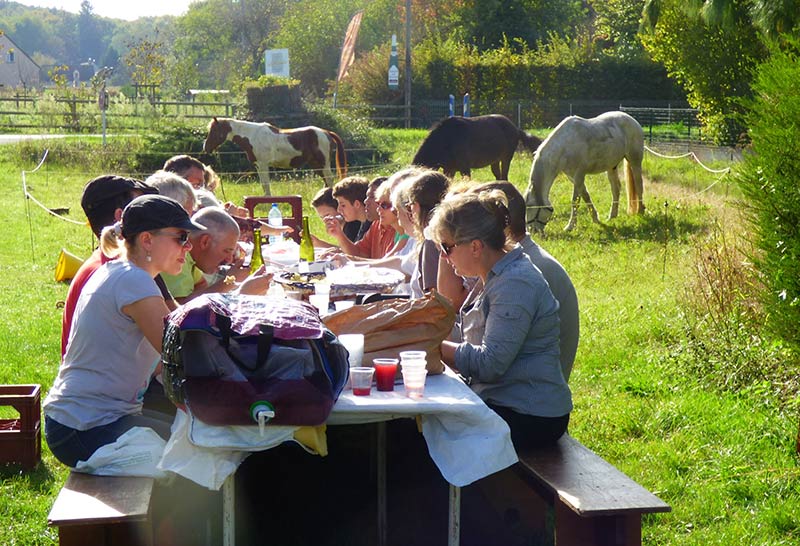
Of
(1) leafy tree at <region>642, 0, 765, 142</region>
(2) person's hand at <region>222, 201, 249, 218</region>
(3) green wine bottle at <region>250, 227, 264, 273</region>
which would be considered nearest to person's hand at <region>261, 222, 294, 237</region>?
(2) person's hand at <region>222, 201, 249, 218</region>

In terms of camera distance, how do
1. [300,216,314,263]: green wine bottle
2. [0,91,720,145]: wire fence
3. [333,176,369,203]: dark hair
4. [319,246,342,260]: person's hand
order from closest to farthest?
1. [319,246,342,260]: person's hand
2. [300,216,314,263]: green wine bottle
3. [333,176,369,203]: dark hair
4. [0,91,720,145]: wire fence

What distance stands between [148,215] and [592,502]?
69.4 inches

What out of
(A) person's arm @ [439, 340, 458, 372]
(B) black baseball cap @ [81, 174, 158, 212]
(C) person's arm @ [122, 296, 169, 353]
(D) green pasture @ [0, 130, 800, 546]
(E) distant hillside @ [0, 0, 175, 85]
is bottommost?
(D) green pasture @ [0, 130, 800, 546]

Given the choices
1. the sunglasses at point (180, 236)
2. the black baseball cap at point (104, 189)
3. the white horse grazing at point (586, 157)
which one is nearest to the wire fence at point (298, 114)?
the white horse grazing at point (586, 157)

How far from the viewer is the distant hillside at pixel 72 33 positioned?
157m

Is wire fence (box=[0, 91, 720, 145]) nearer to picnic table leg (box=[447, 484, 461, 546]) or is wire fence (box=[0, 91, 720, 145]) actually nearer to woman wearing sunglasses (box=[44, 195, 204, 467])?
woman wearing sunglasses (box=[44, 195, 204, 467])

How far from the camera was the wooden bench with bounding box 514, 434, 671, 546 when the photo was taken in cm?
311

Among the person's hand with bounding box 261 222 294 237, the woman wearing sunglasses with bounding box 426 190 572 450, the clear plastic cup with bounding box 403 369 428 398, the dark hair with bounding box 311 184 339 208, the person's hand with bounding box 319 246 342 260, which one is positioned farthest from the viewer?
the dark hair with bounding box 311 184 339 208

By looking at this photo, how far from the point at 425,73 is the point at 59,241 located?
2658 cm

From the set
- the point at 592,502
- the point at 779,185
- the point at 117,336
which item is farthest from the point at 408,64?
the point at 592,502

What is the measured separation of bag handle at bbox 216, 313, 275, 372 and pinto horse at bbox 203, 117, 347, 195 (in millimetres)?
A: 15738

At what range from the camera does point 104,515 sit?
9.77 ft

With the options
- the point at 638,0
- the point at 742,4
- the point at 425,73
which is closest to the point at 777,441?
the point at 742,4

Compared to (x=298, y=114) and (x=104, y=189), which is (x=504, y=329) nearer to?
(x=104, y=189)
